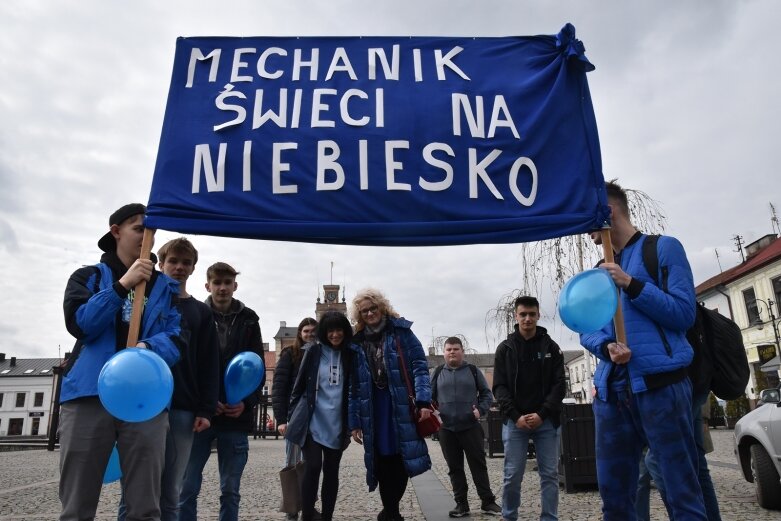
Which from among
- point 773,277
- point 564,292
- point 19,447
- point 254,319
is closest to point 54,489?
point 254,319

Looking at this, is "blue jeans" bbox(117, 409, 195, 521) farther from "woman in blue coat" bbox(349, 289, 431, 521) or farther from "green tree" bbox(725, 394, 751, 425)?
"green tree" bbox(725, 394, 751, 425)

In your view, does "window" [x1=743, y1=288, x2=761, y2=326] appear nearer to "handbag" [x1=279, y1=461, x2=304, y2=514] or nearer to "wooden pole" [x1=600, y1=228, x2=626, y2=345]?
"handbag" [x1=279, y1=461, x2=304, y2=514]

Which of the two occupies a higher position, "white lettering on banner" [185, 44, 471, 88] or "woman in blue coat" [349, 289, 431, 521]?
"white lettering on banner" [185, 44, 471, 88]

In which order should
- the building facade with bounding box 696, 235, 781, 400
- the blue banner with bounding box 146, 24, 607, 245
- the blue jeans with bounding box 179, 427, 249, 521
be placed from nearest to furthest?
the blue banner with bounding box 146, 24, 607, 245 → the blue jeans with bounding box 179, 427, 249, 521 → the building facade with bounding box 696, 235, 781, 400

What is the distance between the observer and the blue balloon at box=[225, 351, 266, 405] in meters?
4.33

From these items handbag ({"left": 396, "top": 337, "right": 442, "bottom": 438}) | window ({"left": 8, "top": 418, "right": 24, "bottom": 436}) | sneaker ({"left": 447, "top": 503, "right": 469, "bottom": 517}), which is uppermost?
window ({"left": 8, "top": 418, "right": 24, "bottom": 436})

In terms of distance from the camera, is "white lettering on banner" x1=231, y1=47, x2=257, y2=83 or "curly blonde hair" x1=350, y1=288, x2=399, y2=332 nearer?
"white lettering on banner" x1=231, y1=47, x2=257, y2=83

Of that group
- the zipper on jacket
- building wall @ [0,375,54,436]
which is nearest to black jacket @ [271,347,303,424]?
the zipper on jacket

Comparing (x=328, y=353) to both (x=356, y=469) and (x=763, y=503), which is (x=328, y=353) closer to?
(x=763, y=503)

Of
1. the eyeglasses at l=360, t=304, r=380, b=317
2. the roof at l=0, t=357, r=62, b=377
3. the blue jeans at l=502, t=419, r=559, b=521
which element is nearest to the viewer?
the blue jeans at l=502, t=419, r=559, b=521

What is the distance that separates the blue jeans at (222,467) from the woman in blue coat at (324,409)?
75 cm

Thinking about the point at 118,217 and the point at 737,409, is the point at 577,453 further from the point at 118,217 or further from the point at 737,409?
the point at 737,409

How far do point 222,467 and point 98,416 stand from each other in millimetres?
1956

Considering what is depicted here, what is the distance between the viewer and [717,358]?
3557mm
